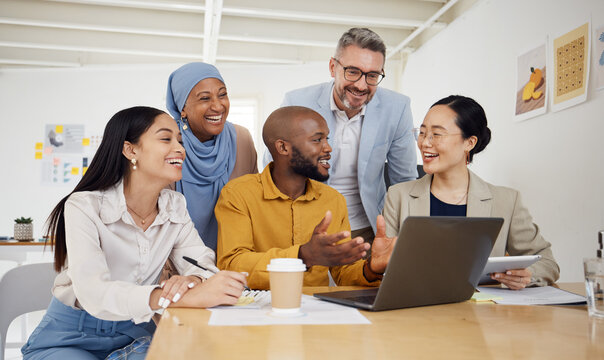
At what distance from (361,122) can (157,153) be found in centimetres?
119

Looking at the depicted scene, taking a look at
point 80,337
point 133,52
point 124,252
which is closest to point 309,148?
point 124,252

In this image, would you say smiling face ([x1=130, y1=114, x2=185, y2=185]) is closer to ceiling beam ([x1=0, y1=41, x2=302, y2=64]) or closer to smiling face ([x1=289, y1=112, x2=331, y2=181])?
smiling face ([x1=289, y1=112, x2=331, y2=181])

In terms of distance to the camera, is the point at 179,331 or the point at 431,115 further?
the point at 431,115

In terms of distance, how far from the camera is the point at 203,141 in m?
2.32

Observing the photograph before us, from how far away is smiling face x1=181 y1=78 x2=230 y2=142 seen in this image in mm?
2223

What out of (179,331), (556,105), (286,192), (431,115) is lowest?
(179,331)

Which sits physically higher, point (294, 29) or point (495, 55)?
point (294, 29)

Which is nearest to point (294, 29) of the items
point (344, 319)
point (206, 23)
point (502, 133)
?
point (206, 23)

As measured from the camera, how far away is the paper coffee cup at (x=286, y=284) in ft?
3.38

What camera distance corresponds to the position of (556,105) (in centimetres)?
342

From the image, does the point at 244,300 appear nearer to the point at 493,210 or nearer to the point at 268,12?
the point at 493,210

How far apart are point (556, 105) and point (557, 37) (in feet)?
1.53

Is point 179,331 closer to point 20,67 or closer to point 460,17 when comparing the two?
point 460,17

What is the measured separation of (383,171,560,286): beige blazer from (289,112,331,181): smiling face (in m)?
0.33
